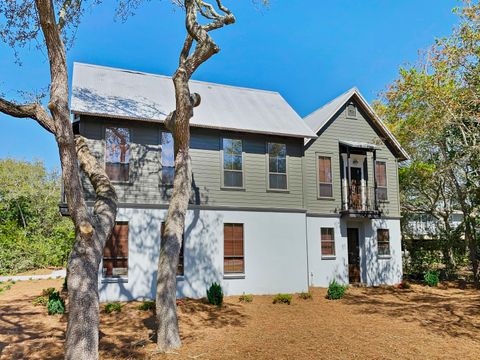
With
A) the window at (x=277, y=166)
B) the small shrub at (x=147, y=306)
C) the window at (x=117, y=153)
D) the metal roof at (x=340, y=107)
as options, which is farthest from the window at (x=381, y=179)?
the small shrub at (x=147, y=306)

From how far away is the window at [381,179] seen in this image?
17.9 m

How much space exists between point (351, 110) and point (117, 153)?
1046 cm

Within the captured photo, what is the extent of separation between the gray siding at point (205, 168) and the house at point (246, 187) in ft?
0.12

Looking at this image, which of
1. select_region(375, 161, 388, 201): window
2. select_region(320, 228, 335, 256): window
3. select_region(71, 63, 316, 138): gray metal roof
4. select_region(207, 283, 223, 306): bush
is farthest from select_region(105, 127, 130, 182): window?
select_region(375, 161, 388, 201): window

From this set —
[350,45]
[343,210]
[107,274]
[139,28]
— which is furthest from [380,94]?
[107,274]

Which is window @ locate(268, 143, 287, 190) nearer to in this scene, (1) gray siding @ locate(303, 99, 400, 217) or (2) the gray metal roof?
(2) the gray metal roof

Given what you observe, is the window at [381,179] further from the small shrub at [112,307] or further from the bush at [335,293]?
the small shrub at [112,307]

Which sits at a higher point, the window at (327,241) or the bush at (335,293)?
the window at (327,241)

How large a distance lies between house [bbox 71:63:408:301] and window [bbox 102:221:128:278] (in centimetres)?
3

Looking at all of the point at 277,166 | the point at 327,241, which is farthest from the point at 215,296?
the point at 327,241

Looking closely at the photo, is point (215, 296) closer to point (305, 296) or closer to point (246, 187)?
point (305, 296)

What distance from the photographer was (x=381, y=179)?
1808cm

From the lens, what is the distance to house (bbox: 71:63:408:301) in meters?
13.0

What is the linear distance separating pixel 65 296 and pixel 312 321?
7985 mm
